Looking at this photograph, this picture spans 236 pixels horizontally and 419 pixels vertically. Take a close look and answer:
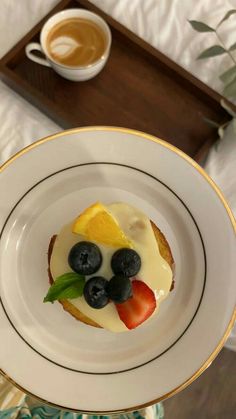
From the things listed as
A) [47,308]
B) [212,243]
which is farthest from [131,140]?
[47,308]

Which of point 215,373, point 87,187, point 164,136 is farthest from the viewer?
point 215,373

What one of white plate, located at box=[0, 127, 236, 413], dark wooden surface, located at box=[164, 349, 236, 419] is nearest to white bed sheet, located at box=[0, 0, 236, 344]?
white plate, located at box=[0, 127, 236, 413]

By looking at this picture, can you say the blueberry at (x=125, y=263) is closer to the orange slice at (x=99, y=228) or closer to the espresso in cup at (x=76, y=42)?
the orange slice at (x=99, y=228)

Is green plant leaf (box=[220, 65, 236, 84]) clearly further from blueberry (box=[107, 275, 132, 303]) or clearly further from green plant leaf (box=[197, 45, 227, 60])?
blueberry (box=[107, 275, 132, 303])

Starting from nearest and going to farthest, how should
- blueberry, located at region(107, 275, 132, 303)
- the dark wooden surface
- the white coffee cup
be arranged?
blueberry, located at region(107, 275, 132, 303)
the white coffee cup
the dark wooden surface

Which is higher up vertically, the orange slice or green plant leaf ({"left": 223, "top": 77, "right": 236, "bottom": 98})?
green plant leaf ({"left": 223, "top": 77, "right": 236, "bottom": 98})

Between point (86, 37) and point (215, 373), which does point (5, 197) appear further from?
point (215, 373)
